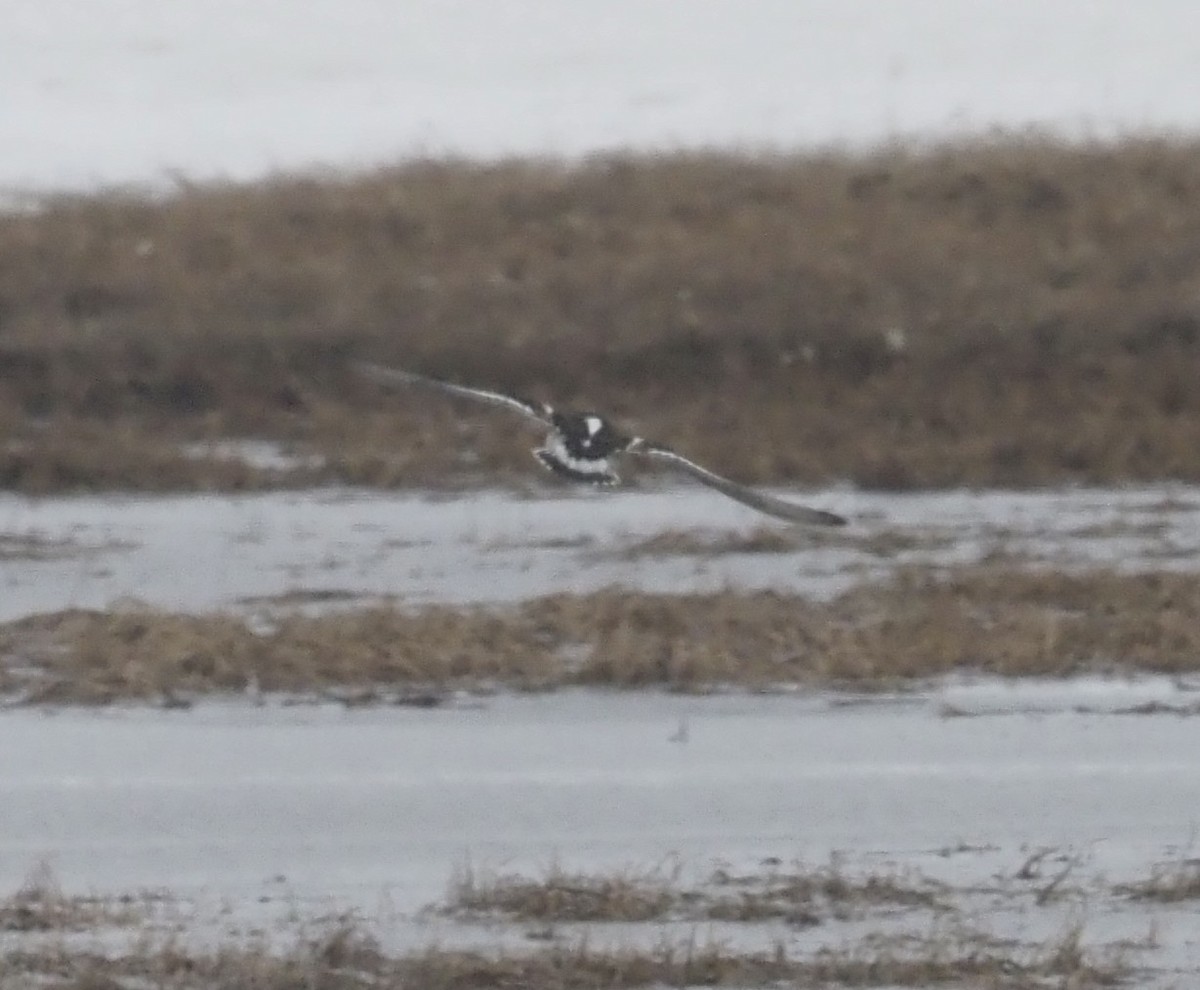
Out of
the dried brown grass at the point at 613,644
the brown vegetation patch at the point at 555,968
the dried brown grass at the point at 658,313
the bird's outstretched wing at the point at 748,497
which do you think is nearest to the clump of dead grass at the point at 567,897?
the brown vegetation patch at the point at 555,968

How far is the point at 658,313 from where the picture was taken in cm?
1447

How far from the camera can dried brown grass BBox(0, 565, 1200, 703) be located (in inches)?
354

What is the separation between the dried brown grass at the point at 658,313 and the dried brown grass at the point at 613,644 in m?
2.86

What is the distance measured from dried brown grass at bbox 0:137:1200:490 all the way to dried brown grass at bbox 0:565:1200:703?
2.86 meters

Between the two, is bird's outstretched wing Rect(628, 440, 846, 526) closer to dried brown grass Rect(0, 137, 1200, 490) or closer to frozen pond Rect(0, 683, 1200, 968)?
frozen pond Rect(0, 683, 1200, 968)

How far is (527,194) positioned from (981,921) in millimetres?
9903

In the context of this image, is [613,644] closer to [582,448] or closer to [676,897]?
[582,448]

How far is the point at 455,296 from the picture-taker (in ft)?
48.6

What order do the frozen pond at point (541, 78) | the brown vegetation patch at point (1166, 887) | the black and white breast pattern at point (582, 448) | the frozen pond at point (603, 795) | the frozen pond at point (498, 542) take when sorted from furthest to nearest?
the frozen pond at point (541, 78)
the frozen pond at point (498, 542)
the black and white breast pattern at point (582, 448)
the frozen pond at point (603, 795)
the brown vegetation patch at point (1166, 887)

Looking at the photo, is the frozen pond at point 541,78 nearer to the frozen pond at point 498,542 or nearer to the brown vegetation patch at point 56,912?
the frozen pond at point 498,542

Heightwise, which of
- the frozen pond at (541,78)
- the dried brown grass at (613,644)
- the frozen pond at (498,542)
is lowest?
the dried brown grass at (613,644)

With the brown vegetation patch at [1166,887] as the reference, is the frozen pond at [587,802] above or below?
above

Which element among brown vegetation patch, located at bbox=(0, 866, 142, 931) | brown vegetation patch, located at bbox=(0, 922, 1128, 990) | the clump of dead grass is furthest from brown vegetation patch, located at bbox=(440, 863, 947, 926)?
brown vegetation patch, located at bbox=(0, 866, 142, 931)

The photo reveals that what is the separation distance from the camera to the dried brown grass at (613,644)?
8984 mm
